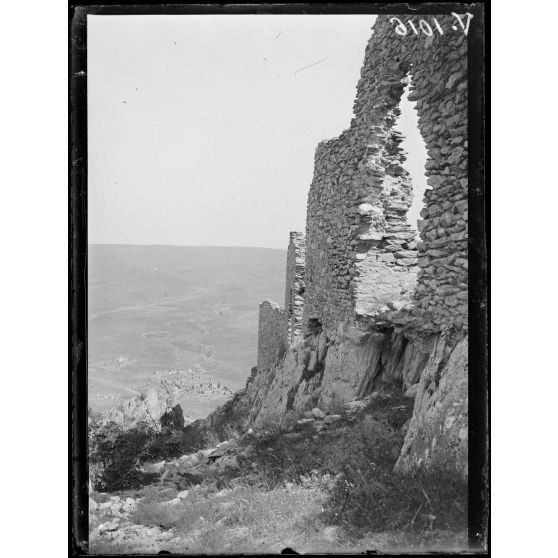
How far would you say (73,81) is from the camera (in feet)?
16.4

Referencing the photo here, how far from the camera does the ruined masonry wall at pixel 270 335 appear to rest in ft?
39.9

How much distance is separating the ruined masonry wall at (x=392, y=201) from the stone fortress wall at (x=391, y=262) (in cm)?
→ 1

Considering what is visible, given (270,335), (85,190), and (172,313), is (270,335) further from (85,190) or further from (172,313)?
(85,190)

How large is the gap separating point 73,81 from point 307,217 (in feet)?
16.6

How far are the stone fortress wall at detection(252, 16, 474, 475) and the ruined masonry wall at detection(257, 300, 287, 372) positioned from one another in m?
0.85

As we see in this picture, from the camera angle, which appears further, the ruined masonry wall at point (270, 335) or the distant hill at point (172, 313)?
the ruined masonry wall at point (270, 335)

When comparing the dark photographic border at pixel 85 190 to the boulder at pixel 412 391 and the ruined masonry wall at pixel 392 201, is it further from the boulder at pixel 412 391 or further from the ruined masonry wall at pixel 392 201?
the boulder at pixel 412 391

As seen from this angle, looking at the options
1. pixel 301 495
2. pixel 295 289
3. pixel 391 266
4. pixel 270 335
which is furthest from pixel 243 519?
pixel 270 335

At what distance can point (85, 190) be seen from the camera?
5004 millimetres

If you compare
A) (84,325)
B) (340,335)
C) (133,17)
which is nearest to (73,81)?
(133,17)

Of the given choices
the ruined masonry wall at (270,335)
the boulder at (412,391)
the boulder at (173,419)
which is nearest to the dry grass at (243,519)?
the boulder at (412,391)

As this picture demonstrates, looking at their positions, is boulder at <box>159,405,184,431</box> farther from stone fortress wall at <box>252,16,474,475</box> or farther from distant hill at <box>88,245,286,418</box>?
stone fortress wall at <box>252,16,474,475</box>

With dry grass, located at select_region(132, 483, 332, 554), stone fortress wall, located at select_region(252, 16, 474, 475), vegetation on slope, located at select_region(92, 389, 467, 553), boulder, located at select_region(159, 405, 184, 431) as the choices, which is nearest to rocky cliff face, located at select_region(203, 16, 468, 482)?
stone fortress wall, located at select_region(252, 16, 474, 475)
